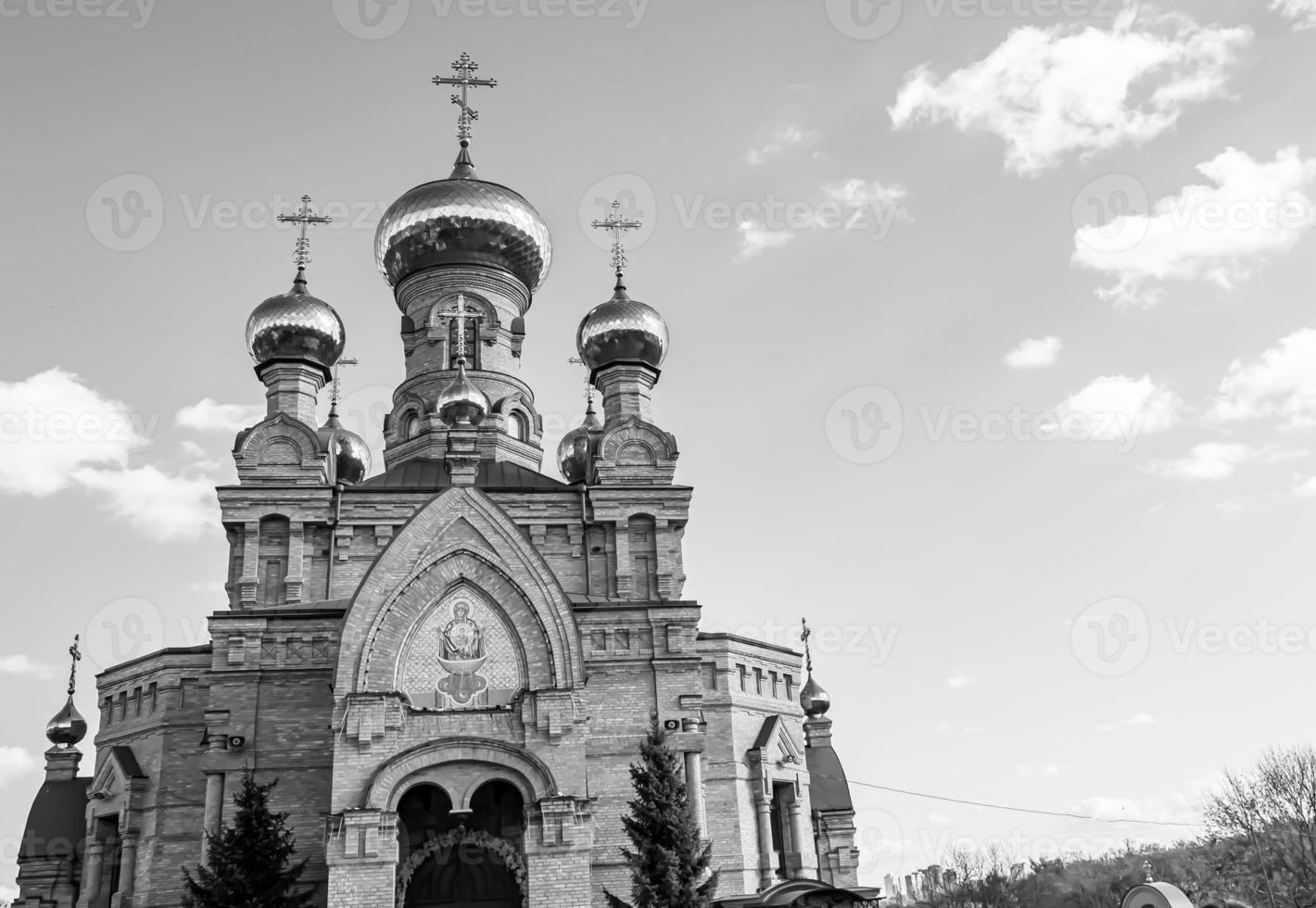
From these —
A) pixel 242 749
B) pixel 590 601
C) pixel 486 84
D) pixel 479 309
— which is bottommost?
pixel 242 749

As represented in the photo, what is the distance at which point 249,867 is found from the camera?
14508mm

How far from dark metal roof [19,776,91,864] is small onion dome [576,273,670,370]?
1162cm

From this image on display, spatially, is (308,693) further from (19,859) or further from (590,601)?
(19,859)

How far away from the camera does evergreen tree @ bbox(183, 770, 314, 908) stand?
14.2 metres

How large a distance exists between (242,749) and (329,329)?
764 cm

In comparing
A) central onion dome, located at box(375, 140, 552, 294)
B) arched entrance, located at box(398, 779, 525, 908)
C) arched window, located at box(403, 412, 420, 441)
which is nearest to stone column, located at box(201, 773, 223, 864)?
arched entrance, located at box(398, 779, 525, 908)

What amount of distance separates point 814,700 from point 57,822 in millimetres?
14132

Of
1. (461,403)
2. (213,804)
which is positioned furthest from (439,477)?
(213,804)

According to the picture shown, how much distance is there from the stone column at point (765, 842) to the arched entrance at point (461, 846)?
170 inches

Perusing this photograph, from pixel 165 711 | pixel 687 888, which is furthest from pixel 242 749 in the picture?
pixel 687 888

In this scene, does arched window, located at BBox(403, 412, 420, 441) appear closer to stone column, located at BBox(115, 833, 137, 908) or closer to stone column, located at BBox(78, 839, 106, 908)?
stone column, located at BBox(115, 833, 137, 908)

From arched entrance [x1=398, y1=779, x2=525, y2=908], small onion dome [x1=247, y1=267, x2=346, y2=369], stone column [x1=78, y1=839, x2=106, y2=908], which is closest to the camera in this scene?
arched entrance [x1=398, y1=779, x2=525, y2=908]

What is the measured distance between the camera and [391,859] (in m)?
14.2

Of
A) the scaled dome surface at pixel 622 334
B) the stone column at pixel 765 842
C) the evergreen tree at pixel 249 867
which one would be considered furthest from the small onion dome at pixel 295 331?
the stone column at pixel 765 842
